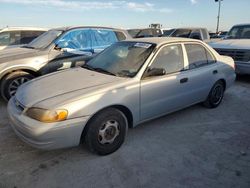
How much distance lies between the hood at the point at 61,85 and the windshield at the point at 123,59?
205 mm

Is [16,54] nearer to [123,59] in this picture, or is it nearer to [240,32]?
[123,59]

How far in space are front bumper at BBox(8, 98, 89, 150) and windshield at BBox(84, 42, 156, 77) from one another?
1.13 meters

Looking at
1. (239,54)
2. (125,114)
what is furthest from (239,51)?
(125,114)

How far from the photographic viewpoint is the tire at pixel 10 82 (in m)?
5.36

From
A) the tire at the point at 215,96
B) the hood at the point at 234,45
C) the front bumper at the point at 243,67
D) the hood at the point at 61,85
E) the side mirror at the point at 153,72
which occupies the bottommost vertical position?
the tire at the point at 215,96

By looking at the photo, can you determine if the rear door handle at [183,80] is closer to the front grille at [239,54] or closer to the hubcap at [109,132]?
the hubcap at [109,132]

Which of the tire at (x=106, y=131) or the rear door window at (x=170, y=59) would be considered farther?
the rear door window at (x=170, y=59)

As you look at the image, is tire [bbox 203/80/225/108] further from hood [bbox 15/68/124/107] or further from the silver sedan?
hood [bbox 15/68/124/107]

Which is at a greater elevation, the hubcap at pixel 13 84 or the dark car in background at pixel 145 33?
the dark car in background at pixel 145 33

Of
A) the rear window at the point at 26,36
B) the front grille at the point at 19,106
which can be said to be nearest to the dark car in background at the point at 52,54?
the front grille at the point at 19,106

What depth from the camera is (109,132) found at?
344 cm

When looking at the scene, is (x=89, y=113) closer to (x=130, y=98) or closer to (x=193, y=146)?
(x=130, y=98)

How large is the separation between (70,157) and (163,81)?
71.2 inches

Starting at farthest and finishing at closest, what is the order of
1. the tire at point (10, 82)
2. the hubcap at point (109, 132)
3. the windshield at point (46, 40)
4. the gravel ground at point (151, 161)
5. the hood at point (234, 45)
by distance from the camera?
1. the hood at point (234, 45)
2. the windshield at point (46, 40)
3. the tire at point (10, 82)
4. the hubcap at point (109, 132)
5. the gravel ground at point (151, 161)
